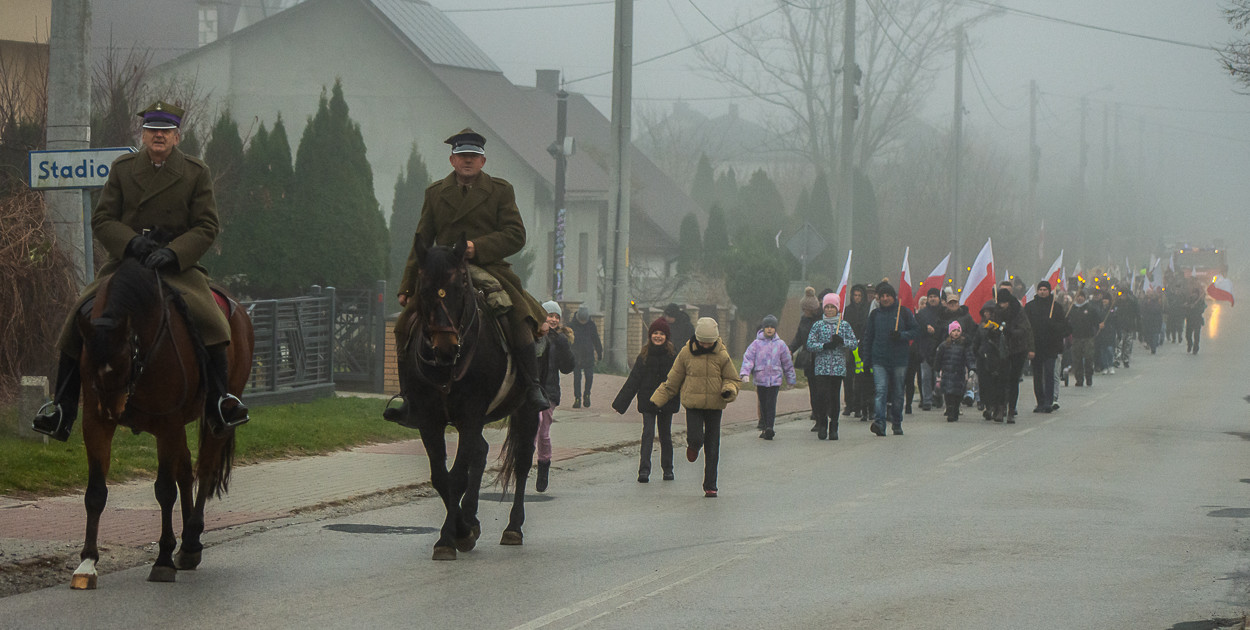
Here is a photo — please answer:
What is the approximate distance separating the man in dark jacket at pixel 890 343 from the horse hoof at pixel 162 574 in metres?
13.0

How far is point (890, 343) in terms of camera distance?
19766mm

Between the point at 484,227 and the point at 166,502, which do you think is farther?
the point at 484,227

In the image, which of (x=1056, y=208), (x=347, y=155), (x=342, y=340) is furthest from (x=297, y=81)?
(x=1056, y=208)

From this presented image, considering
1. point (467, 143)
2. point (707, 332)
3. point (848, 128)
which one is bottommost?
point (707, 332)

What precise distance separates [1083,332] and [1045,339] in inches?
287

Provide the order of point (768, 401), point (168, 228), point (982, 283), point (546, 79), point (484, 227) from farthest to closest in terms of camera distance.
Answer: point (546, 79), point (982, 283), point (768, 401), point (484, 227), point (168, 228)

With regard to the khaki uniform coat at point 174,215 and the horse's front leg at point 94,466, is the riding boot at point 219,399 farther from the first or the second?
the horse's front leg at point 94,466

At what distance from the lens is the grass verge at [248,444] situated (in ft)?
36.5

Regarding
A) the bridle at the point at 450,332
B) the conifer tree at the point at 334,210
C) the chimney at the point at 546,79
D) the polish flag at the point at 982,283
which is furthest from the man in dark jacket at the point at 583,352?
the chimney at the point at 546,79

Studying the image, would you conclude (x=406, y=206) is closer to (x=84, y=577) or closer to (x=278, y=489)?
(x=278, y=489)

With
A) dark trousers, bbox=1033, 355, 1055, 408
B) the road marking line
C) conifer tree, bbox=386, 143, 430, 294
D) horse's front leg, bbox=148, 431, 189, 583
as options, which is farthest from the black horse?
conifer tree, bbox=386, 143, 430, 294

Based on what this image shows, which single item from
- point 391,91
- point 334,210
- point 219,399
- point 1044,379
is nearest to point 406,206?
point 391,91

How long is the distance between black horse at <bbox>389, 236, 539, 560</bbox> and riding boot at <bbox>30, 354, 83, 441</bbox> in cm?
187

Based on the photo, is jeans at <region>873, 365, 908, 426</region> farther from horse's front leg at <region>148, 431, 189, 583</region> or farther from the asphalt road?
horse's front leg at <region>148, 431, 189, 583</region>
